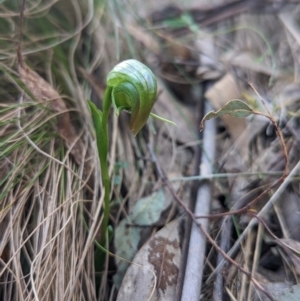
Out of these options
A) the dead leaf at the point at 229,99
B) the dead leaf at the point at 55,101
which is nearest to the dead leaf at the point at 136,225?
the dead leaf at the point at 55,101

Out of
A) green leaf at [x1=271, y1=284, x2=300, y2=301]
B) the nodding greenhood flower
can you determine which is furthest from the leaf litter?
the nodding greenhood flower

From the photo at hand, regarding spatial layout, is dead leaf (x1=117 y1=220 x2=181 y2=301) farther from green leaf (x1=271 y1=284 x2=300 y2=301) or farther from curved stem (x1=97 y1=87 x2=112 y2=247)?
green leaf (x1=271 y1=284 x2=300 y2=301)

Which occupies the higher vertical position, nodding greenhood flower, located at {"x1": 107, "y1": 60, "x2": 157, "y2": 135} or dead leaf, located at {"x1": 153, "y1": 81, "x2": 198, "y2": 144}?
dead leaf, located at {"x1": 153, "y1": 81, "x2": 198, "y2": 144}

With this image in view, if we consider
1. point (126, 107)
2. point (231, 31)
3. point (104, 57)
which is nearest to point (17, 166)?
point (126, 107)

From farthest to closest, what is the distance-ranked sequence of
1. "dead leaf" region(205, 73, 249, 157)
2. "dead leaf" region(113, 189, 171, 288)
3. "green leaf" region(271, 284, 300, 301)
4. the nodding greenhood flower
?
"dead leaf" region(205, 73, 249, 157)
"dead leaf" region(113, 189, 171, 288)
"green leaf" region(271, 284, 300, 301)
the nodding greenhood flower

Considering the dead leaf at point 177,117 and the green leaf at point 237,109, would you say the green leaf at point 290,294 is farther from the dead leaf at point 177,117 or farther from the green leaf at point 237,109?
the dead leaf at point 177,117

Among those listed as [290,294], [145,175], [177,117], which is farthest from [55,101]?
[290,294]

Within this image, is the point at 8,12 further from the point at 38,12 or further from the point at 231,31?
the point at 231,31

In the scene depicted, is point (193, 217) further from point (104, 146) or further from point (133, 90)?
point (133, 90)
